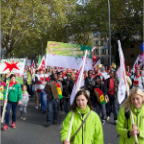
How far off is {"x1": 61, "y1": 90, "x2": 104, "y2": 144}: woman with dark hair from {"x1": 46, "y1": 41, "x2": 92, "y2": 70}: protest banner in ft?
13.9

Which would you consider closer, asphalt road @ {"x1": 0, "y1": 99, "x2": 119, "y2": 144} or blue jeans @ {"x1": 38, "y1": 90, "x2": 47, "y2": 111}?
asphalt road @ {"x1": 0, "y1": 99, "x2": 119, "y2": 144}

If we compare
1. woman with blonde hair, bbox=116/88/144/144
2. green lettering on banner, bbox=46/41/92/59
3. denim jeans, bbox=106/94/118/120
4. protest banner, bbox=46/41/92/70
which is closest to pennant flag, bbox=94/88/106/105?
denim jeans, bbox=106/94/118/120

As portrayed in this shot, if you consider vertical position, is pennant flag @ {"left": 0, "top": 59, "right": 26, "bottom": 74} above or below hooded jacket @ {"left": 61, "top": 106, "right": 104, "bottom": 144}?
above

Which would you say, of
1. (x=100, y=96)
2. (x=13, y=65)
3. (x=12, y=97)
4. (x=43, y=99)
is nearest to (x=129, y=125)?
(x=100, y=96)

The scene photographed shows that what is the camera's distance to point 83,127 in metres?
2.93

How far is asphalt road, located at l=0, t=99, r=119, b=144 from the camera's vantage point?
17.7 feet

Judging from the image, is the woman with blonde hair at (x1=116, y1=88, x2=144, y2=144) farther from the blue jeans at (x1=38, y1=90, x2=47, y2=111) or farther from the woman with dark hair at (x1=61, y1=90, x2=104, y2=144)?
the blue jeans at (x1=38, y1=90, x2=47, y2=111)

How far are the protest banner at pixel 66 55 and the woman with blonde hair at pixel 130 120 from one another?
4.27m

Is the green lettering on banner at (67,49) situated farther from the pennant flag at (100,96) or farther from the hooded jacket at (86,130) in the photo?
the hooded jacket at (86,130)

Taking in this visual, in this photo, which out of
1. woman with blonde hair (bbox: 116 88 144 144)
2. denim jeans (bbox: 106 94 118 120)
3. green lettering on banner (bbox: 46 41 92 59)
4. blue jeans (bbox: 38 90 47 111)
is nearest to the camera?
woman with blonde hair (bbox: 116 88 144 144)

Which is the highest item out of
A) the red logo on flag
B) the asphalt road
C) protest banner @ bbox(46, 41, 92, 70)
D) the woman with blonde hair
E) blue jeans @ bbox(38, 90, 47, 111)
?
protest banner @ bbox(46, 41, 92, 70)

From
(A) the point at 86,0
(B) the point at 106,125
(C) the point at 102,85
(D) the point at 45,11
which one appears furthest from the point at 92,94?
(A) the point at 86,0

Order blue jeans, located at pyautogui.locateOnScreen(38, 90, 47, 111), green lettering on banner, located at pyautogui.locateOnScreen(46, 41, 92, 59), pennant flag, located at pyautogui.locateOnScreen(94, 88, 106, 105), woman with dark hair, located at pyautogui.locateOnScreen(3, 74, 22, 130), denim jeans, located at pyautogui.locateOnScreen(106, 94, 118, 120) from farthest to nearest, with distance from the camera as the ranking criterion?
blue jeans, located at pyautogui.locateOnScreen(38, 90, 47, 111), green lettering on banner, located at pyautogui.locateOnScreen(46, 41, 92, 59), denim jeans, located at pyautogui.locateOnScreen(106, 94, 118, 120), pennant flag, located at pyautogui.locateOnScreen(94, 88, 106, 105), woman with dark hair, located at pyautogui.locateOnScreen(3, 74, 22, 130)

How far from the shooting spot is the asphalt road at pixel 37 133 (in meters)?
5.39
